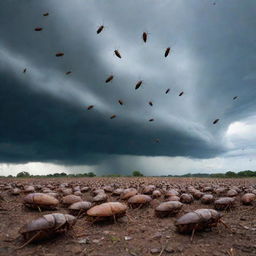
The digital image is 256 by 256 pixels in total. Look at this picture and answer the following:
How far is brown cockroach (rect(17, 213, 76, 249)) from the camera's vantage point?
13.0 feet

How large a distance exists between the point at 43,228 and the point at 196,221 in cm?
277

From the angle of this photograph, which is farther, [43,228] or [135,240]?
[135,240]

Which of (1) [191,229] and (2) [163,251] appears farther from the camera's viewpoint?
(1) [191,229]

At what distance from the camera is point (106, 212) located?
4.96m

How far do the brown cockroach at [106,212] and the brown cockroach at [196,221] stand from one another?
136 centimetres

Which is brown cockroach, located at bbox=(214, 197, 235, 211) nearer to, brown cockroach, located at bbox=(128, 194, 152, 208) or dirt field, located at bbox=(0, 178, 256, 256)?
dirt field, located at bbox=(0, 178, 256, 256)

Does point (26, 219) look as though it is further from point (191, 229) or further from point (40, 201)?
point (191, 229)

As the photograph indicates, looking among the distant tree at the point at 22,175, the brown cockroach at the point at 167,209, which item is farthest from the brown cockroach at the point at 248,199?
the distant tree at the point at 22,175

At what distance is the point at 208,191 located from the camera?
31.4ft

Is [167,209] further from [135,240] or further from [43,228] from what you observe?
→ [43,228]

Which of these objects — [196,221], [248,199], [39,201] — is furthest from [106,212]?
[248,199]

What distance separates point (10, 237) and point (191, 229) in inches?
140

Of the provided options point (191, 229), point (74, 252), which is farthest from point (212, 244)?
point (74, 252)

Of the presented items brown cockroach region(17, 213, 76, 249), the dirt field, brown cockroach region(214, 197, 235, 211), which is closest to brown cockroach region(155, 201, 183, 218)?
the dirt field
